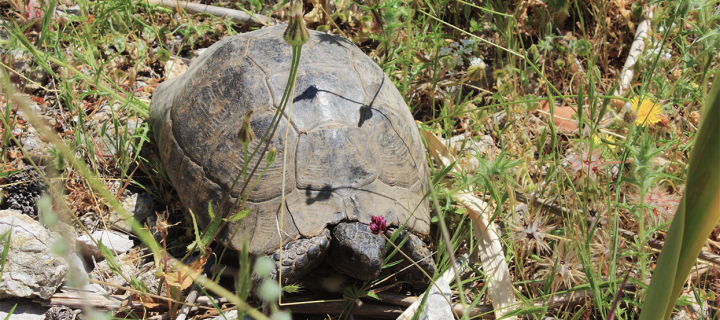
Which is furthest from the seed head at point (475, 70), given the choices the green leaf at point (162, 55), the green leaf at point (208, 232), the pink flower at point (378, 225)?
the green leaf at point (162, 55)

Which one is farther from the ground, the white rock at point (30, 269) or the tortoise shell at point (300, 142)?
the tortoise shell at point (300, 142)

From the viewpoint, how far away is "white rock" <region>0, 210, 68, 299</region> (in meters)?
2.34

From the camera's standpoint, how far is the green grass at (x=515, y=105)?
8.34ft

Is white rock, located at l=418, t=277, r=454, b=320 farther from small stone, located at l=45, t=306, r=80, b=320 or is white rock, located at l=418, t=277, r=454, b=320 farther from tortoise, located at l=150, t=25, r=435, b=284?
small stone, located at l=45, t=306, r=80, b=320

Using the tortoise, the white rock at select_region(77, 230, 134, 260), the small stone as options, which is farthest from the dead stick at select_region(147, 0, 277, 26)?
the small stone

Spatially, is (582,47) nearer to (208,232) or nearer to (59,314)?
(208,232)

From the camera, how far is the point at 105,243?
2.82 meters

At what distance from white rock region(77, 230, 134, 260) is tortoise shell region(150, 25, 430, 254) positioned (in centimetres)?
47

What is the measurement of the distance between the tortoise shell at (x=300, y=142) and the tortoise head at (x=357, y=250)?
0.07 m

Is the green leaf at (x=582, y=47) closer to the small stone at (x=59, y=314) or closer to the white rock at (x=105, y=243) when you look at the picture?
the white rock at (x=105, y=243)

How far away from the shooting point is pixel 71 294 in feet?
8.00

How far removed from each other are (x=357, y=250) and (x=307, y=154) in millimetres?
597

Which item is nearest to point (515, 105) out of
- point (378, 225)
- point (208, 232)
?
point (378, 225)

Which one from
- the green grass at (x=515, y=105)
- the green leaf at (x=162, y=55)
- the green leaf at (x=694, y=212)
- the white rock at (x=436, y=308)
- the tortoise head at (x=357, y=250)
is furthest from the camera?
the green leaf at (x=162, y=55)
